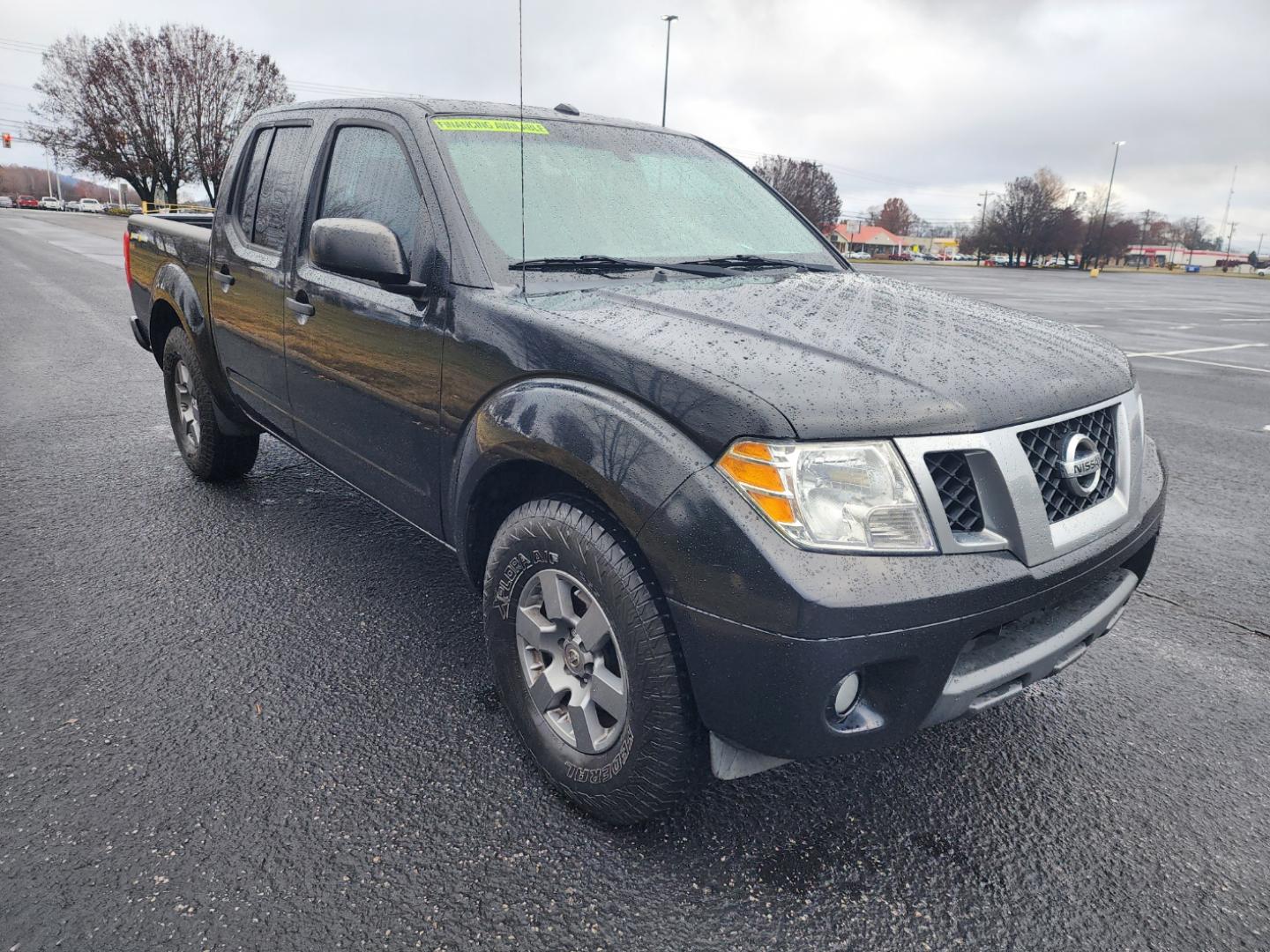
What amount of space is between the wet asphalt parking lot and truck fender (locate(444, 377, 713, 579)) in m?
0.83

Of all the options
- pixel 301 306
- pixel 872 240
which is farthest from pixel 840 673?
pixel 872 240

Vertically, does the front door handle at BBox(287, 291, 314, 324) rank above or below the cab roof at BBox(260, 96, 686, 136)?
below

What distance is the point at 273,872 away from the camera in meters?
2.02

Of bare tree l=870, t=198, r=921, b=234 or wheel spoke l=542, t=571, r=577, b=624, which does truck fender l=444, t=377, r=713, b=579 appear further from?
bare tree l=870, t=198, r=921, b=234

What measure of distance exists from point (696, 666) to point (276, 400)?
2.41 meters

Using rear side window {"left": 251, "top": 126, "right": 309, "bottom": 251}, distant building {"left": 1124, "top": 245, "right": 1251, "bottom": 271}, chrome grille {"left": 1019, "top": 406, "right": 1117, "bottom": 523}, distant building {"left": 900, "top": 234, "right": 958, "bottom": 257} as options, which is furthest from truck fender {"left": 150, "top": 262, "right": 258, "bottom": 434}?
distant building {"left": 900, "top": 234, "right": 958, "bottom": 257}

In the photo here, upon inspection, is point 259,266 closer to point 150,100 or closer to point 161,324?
point 161,324

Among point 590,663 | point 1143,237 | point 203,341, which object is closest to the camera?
point 590,663

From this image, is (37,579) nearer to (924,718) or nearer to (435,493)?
(435,493)

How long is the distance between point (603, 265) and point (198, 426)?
278 centimetres

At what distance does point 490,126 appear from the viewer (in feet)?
9.54

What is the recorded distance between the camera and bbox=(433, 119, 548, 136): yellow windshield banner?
282cm

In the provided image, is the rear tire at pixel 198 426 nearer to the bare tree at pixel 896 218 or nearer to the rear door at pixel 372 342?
the rear door at pixel 372 342

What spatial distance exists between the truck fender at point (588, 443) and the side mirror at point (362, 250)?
48 centimetres
